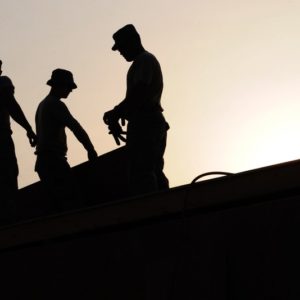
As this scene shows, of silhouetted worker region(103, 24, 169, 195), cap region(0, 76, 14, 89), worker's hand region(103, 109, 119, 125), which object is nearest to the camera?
silhouetted worker region(103, 24, 169, 195)

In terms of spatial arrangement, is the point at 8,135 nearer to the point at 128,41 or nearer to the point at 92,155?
the point at 92,155

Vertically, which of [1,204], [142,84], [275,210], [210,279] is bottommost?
[210,279]

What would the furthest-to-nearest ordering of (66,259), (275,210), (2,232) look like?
(2,232) < (66,259) < (275,210)

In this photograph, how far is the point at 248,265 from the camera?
4184 millimetres

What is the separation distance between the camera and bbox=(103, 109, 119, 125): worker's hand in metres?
6.45

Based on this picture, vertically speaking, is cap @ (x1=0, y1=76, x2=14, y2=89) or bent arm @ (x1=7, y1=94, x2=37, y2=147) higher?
cap @ (x1=0, y1=76, x2=14, y2=89)

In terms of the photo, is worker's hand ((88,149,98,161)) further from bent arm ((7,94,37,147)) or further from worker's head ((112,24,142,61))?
worker's head ((112,24,142,61))

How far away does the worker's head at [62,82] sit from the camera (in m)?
7.55

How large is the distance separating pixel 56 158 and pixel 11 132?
49 centimetres

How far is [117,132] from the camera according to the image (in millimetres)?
6586

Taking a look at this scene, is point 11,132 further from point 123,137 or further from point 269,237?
point 269,237

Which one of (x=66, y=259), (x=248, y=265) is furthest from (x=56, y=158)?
(x=248, y=265)

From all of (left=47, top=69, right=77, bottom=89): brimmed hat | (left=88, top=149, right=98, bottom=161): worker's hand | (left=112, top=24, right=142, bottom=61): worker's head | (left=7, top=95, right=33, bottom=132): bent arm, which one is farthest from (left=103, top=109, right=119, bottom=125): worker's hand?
(left=7, top=95, right=33, bottom=132): bent arm

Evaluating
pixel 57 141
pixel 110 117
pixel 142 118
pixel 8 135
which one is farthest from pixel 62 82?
pixel 142 118
